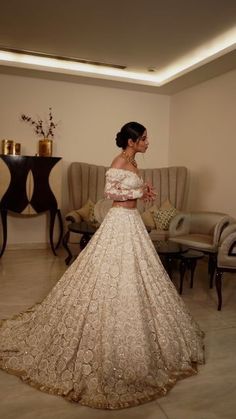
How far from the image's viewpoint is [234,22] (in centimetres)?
346

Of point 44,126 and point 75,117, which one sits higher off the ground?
point 75,117

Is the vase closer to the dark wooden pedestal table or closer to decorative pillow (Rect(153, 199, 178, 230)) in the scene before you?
the dark wooden pedestal table

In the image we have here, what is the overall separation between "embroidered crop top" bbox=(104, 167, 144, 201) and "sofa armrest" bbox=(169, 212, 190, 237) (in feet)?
7.45

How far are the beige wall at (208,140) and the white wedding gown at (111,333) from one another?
8.82 ft

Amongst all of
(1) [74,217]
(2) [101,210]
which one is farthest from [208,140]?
(1) [74,217]

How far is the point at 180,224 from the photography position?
4.52m

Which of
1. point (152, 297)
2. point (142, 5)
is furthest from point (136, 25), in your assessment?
point (152, 297)

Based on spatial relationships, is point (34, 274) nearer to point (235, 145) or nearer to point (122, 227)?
point (122, 227)

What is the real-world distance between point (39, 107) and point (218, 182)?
8.85ft

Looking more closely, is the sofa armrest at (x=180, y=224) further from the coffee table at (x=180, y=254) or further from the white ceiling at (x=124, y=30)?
the white ceiling at (x=124, y=30)

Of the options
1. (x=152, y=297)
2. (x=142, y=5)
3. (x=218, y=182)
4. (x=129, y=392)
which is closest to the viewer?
(x=129, y=392)

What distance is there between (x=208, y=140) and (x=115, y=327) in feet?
11.9

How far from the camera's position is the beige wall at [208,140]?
4578 mm

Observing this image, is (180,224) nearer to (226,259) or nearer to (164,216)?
(164,216)
